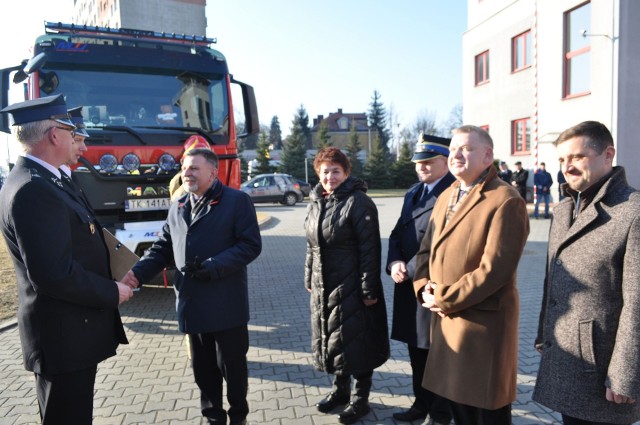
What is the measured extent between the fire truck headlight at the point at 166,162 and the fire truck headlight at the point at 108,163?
54cm

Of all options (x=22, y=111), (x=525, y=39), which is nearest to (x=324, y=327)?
(x=22, y=111)

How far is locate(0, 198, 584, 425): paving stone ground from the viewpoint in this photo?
369cm

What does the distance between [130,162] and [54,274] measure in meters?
4.06

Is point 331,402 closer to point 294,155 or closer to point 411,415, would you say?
point 411,415

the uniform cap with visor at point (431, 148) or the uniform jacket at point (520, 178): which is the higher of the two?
the uniform cap with visor at point (431, 148)

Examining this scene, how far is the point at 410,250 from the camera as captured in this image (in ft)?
11.7

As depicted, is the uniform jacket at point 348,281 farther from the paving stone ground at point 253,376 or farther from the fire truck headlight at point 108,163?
the fire truck headlight at point 108,163

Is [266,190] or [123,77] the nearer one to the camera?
[123,77]

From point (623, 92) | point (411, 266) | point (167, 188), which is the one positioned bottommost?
point (411, 266)

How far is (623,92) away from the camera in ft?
48.6

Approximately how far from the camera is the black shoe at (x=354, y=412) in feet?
11.6

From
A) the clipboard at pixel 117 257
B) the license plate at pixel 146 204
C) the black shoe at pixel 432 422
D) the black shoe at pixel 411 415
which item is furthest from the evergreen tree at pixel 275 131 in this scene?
the clipboard at pixel 117 257

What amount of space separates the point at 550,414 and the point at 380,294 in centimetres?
155

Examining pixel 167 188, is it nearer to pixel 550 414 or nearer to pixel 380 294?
pixel 380 294
